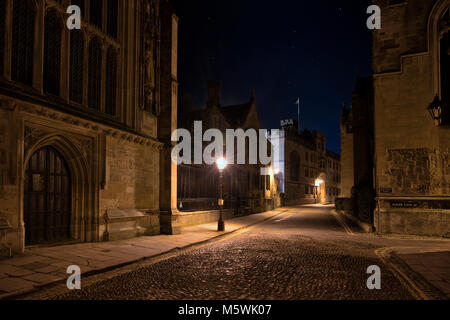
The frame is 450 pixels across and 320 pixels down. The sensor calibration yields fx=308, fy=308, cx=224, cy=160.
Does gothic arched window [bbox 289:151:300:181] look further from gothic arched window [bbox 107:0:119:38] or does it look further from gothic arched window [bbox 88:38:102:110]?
gothic arched window [bbox 88:38:102:110]

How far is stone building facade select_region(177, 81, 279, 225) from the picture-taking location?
16750mm

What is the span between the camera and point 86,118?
10203mm

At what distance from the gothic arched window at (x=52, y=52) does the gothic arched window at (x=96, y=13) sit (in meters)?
1.78

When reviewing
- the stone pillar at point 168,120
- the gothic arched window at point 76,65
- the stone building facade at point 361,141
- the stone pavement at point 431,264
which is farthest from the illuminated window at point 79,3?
the stone building facade at point 361,141

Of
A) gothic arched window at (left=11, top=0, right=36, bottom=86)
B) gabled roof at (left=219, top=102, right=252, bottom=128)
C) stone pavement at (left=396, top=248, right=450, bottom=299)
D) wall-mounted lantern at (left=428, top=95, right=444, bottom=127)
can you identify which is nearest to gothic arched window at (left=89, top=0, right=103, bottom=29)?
gothic arched window at (left=11, top=0, right=36, bottom=86)

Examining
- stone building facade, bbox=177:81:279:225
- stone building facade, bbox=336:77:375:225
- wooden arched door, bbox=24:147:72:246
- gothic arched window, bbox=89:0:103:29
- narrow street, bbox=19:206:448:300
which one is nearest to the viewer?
narrow street, bbox=19:206:448:300

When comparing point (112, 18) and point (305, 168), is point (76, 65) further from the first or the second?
point (305, 168)

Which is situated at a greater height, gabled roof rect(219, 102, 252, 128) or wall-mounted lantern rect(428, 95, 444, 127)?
gabled roof rect(219, 102, 252, 128)

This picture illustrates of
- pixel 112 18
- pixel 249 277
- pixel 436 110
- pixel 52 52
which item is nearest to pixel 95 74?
pixel 52 52

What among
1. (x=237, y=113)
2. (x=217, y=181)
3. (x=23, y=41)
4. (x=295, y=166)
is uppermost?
(x=237, y=113)

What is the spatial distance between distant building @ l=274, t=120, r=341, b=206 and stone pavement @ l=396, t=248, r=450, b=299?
34.7 m

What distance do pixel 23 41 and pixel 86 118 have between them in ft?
8.96

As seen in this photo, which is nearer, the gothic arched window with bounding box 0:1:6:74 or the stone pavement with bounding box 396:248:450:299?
the stone pavement with bounding box 396:248:450:299
